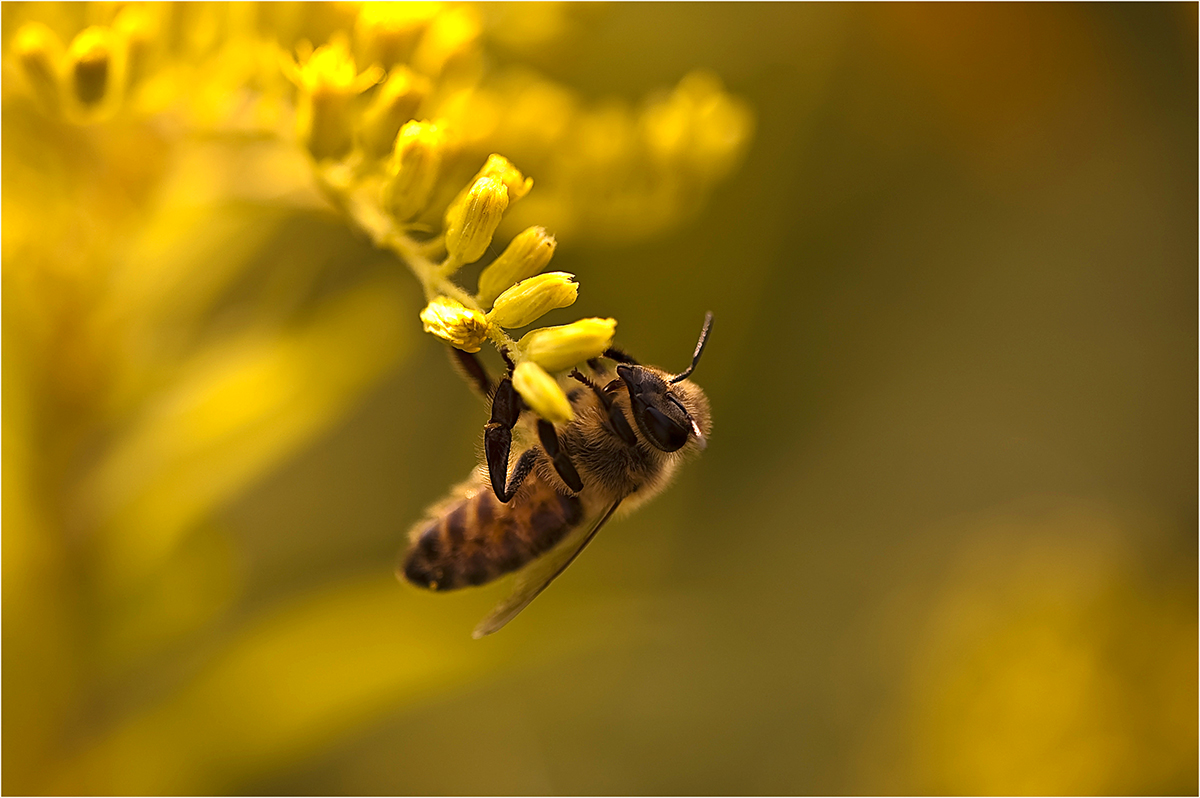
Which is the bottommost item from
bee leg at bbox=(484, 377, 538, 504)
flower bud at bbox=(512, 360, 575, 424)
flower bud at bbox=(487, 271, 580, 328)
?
bee leg at bbox=(484, 377, 538, 504)

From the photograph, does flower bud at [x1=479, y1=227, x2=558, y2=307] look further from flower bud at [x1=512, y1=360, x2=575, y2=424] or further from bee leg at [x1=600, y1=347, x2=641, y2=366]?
bee leg at [x1=600, y1=347, x2=641, y2=366]

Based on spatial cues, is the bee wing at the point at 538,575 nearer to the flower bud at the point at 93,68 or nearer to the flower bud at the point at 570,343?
the flower bud at the point at 570,343

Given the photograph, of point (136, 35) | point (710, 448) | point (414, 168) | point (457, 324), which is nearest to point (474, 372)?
point (414, 168)

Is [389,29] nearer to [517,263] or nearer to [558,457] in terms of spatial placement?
[517,263]

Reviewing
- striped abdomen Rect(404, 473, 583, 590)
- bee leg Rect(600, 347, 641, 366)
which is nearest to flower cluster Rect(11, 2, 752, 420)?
bee leg Rect(600, 347, 641, 366)

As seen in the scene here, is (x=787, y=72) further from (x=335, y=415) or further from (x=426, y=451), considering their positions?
(x=335, y=415)

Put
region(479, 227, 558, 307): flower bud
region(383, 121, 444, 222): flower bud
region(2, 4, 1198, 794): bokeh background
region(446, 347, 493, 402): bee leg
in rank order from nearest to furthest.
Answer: region(479, 227, 558, 307): flower bud < region(383, 121, 444, 222): flower bud < region(446, 347, 493, 402): bee leg < region(2, 4, 1198, 794): bokeh background
